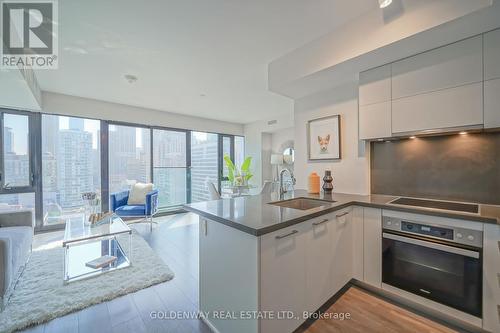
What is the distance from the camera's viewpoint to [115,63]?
2623 millimetres

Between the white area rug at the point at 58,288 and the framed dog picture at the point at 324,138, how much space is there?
2273 mm

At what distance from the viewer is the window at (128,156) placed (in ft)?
14.4

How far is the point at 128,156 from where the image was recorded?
4.58m

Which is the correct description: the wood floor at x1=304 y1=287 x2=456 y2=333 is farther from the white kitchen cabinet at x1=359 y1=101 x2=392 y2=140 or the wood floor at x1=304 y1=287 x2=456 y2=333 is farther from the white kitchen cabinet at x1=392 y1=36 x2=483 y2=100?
the white kitchen cabinet at x1=392 y1=36 x2=483 y2=100

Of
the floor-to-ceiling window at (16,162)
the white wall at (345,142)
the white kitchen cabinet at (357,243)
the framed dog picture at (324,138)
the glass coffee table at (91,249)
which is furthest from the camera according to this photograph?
the floor-to-ceiling window at (16,162)

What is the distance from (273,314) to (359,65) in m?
2.22

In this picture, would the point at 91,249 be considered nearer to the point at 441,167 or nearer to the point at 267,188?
the point at 267,188

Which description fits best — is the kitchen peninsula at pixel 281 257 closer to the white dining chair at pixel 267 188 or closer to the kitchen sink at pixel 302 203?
the kitchen sink at pixel 302 203

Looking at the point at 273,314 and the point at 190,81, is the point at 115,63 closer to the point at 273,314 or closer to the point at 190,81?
the point at 190,81

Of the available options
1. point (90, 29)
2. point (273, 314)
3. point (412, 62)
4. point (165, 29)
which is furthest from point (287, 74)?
point (273, 314)

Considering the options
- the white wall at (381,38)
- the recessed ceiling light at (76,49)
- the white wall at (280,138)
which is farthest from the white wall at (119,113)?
the white wall at (381,38)

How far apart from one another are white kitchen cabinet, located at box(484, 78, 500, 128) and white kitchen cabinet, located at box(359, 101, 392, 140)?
1.99 feet

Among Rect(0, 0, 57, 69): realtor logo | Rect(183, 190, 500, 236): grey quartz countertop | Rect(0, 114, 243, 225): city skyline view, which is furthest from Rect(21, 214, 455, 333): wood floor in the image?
Rect(0, 114, 243, 225): city skyline view

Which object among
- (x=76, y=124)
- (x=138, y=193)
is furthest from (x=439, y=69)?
(x=76, y=124)
